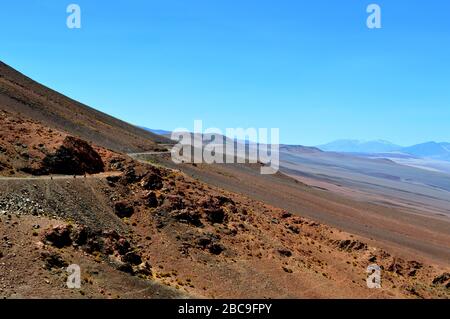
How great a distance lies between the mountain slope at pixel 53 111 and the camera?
60656 mm

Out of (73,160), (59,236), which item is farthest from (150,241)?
(73,160)

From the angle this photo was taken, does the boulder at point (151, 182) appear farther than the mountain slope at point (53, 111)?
No

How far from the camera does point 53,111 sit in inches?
2623

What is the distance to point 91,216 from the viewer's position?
3175 centimetres

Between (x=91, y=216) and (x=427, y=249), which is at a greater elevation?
(x=91, y=216)
